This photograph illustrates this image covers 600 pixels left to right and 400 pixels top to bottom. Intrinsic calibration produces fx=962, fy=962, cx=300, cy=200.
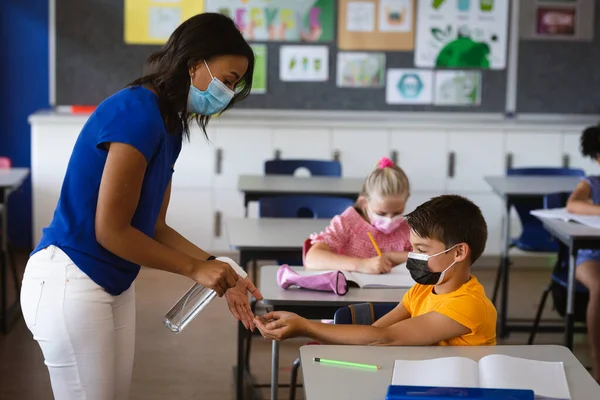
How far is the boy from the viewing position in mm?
2240

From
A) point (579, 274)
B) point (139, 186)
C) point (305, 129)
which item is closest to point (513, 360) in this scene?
point (139, 186)

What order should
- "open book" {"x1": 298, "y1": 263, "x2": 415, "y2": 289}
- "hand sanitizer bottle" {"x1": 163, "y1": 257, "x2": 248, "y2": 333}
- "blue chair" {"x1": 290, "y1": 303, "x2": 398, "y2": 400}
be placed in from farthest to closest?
"open book" {"x1": 298, "y1": 263, "x2": 415, "y2": 289}, "blue chair" {"x1": 290, "y1": 303, "x2": 398, "y2": 400}, "hand sanitizer bottle" {"x1": 163, "y1": 257, "x2": 248, "y2": 333}

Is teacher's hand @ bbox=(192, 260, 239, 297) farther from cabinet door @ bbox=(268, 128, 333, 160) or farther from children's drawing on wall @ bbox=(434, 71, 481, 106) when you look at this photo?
children's drawing on wall @ bbox=(434, 71, 481, 106)

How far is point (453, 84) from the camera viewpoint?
21.6ft

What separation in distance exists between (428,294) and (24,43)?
15.8ft

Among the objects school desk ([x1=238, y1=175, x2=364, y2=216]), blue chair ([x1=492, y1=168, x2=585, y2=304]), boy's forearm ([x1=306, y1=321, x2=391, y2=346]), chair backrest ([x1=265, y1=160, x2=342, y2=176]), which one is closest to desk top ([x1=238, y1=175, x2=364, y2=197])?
school desk ([x1=238, y1=175, x2=364, y2=216])

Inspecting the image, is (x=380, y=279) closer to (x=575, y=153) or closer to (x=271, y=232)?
(x=271, y=232)

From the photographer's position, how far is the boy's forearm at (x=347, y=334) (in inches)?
88.4

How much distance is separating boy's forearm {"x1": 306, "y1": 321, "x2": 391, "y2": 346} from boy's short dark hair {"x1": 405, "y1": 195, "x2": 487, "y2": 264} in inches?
11.2

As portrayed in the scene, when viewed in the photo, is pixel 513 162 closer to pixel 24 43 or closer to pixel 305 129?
pixel 305 129

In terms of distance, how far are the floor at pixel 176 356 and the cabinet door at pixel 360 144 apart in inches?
56.1

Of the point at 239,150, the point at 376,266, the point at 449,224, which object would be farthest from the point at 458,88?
the point at 449,224

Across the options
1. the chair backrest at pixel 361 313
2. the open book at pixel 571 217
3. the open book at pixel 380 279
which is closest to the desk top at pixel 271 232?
the open book at pixel 380 279

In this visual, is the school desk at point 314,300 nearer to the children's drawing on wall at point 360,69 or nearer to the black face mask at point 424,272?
the black face mask at point 424,272
